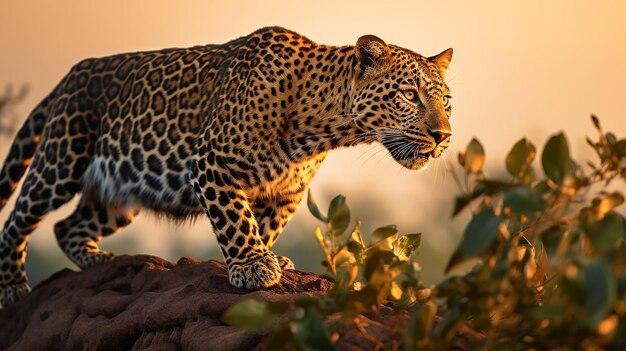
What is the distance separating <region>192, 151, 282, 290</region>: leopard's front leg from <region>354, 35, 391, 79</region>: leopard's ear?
124 centimetres

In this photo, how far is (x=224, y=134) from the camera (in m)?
8.18

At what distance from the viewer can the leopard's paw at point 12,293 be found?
392 inches

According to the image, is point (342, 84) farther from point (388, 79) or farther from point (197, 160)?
point (197, 160)

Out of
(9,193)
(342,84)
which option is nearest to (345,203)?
(342,84)

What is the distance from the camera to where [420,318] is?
4.32m

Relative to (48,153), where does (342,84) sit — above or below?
above

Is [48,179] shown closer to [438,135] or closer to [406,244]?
[438,135]

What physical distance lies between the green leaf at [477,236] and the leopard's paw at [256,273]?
3.10 metres

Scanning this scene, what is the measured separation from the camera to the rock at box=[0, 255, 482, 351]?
6.27m

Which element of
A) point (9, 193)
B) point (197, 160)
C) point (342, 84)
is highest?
point (342, 84)

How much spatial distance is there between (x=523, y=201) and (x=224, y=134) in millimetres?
4086

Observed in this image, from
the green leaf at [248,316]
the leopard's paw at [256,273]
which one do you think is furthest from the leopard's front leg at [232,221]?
the green leaf at [248,316]

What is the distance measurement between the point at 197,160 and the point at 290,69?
3.17ft

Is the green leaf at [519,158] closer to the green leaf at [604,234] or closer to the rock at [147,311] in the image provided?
the green leaf at [604,234]
